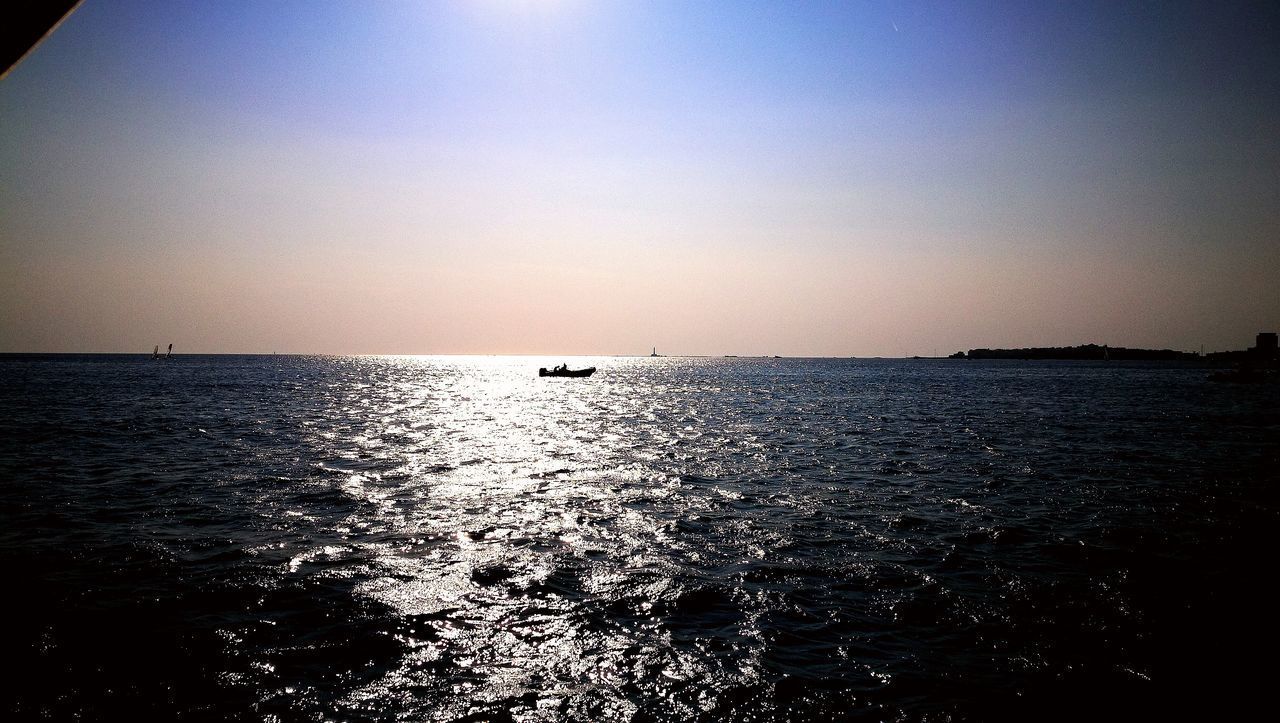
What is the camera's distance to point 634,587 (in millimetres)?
11000

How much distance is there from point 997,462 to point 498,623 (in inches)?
891

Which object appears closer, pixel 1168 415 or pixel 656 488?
pixel 656 488

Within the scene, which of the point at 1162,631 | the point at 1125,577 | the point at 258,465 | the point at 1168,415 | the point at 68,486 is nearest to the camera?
the point at 1162,631

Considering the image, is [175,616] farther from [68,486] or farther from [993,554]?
[993,554]

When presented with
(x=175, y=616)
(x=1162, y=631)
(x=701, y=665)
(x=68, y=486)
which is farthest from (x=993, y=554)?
(x=68, y=486)

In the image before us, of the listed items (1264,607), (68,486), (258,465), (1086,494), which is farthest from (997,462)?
(68,486)

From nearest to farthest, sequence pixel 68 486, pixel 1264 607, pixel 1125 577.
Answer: pixel 1264 607 < pixel 1125 577 < pixel 68 486

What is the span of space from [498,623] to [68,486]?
1790cm

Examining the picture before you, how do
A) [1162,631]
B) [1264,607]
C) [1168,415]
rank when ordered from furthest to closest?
[1168,415] → [1264,607] → [1162,631]

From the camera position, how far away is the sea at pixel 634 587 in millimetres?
7496

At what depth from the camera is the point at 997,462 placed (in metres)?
24.7

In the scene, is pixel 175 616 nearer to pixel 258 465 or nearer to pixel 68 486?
pixel 68 486

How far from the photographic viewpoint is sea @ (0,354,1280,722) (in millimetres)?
7496

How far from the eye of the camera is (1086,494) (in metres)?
18.8
